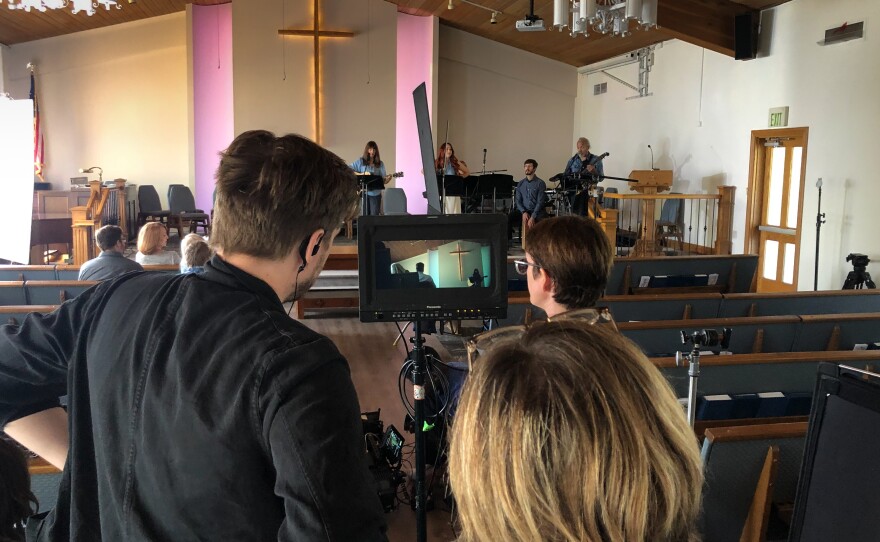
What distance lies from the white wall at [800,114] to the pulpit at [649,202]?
72 centimetres

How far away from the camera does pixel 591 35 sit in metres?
11.0

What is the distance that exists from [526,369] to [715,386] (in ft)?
7.22

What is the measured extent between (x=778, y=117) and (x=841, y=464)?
296 inches

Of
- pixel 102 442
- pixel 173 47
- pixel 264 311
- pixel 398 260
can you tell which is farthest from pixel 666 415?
pixel 173 47

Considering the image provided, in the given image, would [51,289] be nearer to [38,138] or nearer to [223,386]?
[223,386]

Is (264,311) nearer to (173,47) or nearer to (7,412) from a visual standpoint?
(7,412)

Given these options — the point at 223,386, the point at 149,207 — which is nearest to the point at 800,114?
the point at 223,386

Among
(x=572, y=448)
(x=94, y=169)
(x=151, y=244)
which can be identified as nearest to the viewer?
(x=572, y=448)

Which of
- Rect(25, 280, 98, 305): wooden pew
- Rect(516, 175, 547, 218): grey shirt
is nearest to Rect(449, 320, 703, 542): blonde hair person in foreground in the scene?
Rect(25, 280, 98, 305): wooden pew

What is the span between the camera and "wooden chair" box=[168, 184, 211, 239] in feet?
35.2

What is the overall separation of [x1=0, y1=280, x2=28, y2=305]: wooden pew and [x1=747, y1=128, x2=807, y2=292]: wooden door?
23.3ft

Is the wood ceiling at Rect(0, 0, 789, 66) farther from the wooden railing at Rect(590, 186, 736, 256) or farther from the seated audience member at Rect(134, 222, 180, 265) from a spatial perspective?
the seated audience member at Rect(134, 222, 180, 265)

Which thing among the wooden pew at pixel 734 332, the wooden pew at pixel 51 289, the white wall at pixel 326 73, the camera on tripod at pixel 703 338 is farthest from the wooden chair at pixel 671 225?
the camera on tripod at pixel 703 338

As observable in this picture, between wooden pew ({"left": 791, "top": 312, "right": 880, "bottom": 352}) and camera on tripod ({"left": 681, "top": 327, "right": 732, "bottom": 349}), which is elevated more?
camera on tripod ({"left": 681, "top": 327, "right": 732, "bottom": 349})
